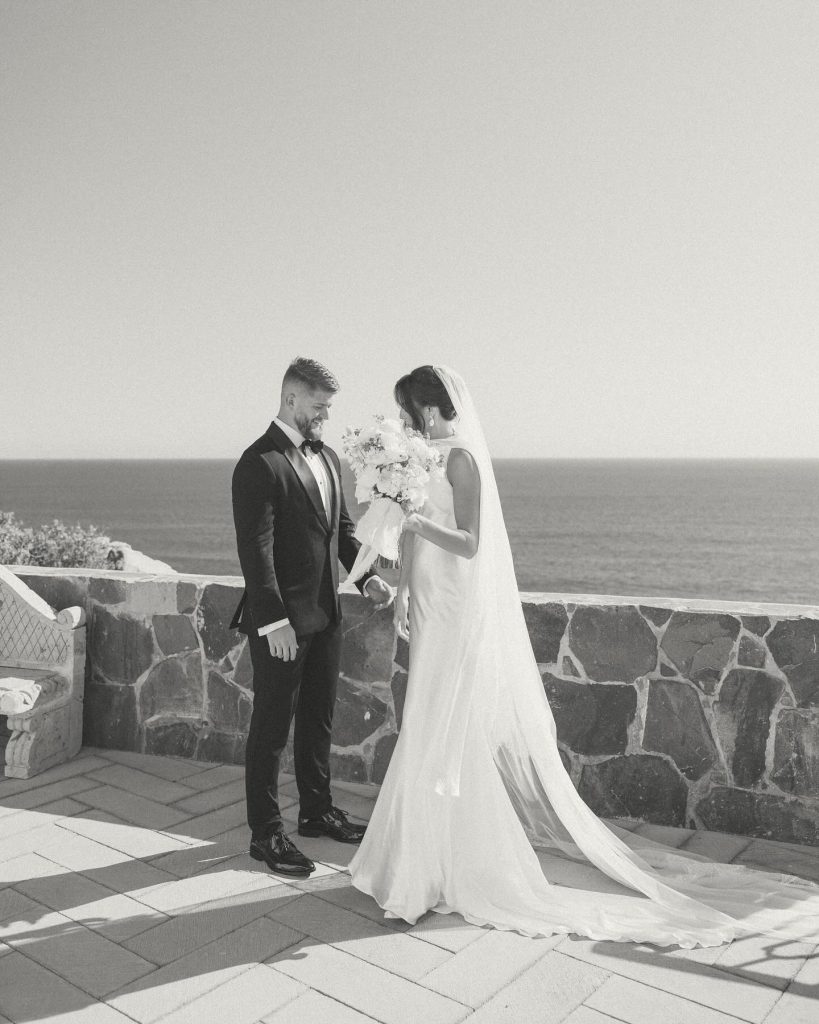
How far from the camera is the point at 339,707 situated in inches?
188

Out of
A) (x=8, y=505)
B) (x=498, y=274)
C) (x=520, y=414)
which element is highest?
(x=498, y=274)

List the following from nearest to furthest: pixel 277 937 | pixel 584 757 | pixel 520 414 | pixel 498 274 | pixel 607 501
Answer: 1. pixel 277 937
2. pixel 584 757
3. pixel 498 274
4. pixel 520 414
5. pixel 607 501

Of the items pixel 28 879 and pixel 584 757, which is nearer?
pixel 28 879

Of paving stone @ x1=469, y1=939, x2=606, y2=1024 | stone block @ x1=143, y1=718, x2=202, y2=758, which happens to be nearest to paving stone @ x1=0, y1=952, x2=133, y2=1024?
paving stone @ x1=469, y1=939, x2=606, y2=1024

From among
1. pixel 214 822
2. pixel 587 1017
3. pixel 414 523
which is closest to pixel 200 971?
pixel 587 1017

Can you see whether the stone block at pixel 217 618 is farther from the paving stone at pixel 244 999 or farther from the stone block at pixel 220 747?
the paving stone at pixel 244 999

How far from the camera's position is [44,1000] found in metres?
2.74

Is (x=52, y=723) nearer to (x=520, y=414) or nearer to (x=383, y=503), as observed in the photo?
(x=383, y=503)

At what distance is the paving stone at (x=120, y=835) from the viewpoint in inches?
153

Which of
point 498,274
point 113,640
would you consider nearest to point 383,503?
point 113,640

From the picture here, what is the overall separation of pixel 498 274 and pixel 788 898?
85.3 metres

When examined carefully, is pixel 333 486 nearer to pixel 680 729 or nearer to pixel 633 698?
pixel 633 698

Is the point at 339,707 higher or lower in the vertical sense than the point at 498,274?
lower

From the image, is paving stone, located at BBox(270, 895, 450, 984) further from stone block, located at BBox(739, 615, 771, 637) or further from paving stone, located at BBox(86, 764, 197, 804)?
stone block, located at BBox(739, 615, 771, 637)
